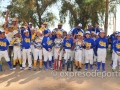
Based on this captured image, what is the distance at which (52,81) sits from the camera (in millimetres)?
7816

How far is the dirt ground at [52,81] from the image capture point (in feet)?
23.7

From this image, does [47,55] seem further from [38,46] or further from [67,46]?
[67,46]

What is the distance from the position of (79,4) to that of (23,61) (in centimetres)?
671

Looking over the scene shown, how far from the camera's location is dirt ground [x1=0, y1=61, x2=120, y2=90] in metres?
7.21

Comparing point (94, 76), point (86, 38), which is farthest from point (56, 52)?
point (94, 76)

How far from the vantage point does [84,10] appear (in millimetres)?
14164

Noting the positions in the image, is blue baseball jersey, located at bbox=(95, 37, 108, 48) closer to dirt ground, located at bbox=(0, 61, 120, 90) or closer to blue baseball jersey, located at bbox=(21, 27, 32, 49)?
dirt ground, located at bbox=(0, 61, 120, 90)

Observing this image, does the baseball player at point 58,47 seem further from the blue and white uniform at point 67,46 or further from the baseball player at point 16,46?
the baseball player at point 16,46

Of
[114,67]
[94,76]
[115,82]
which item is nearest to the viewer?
[115,82]

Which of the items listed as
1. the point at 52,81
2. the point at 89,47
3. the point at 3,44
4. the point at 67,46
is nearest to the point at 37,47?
the point at 67,46

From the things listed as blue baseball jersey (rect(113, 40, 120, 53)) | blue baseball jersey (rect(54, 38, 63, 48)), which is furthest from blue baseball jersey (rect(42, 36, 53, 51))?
blue baseball jersey (rect(113, 40, 120, 53))

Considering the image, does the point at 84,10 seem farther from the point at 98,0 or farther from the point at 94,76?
the point at 94,76

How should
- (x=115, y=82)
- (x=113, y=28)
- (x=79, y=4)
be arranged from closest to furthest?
(x=115, y=82)
(x=79, y=4)
(x=113, y=28)

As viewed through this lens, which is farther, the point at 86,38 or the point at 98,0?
the point at 98,0
